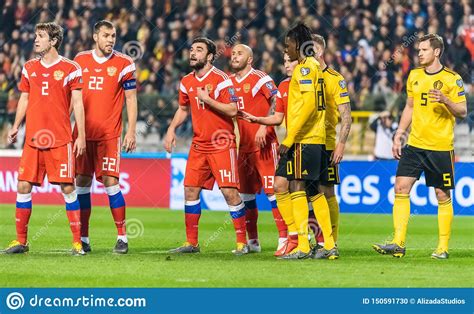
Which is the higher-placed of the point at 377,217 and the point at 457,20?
the point at 457,20

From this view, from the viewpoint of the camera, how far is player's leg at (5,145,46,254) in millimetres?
11672

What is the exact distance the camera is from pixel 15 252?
1188 centimetres

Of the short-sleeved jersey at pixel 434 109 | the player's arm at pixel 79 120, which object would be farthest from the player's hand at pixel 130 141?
the short-sleeved jersey at pixel 434 109

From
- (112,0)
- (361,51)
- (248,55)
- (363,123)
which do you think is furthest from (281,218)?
(112,0)

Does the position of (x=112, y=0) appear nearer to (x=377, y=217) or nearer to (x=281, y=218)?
(x=377, y=217)

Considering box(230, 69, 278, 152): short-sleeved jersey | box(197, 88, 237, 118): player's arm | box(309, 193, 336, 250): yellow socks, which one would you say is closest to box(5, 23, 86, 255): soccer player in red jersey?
box(197, 88, 237, 118): player's arm

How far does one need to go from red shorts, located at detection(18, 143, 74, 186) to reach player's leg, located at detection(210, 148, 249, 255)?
5.25ft

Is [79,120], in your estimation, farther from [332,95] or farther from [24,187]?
[332,95]

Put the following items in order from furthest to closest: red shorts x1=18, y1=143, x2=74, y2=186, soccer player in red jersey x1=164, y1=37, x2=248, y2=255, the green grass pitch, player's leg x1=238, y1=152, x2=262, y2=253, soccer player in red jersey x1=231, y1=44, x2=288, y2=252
A: player's leg x1=238, y1=152, x2=262, y2=253, soccer player in red jersey x1=231, y1=44, x2=288, y2=252, soccer player in red jersey x1=164, y1=37, x2=248, y2=255, red shorts x1=18, y1=143, x2=74, y2=186, the green grass pitch

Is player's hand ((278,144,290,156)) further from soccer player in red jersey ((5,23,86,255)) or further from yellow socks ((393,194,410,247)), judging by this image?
soccer player in red jersey ((5,23,86,255))

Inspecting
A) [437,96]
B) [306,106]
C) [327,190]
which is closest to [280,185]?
[327,190]

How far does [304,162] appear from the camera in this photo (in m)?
11.4

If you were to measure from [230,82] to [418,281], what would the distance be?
140 inches

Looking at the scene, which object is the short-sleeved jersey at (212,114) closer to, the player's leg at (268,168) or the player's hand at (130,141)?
Result: the player's leg at (268,168)
